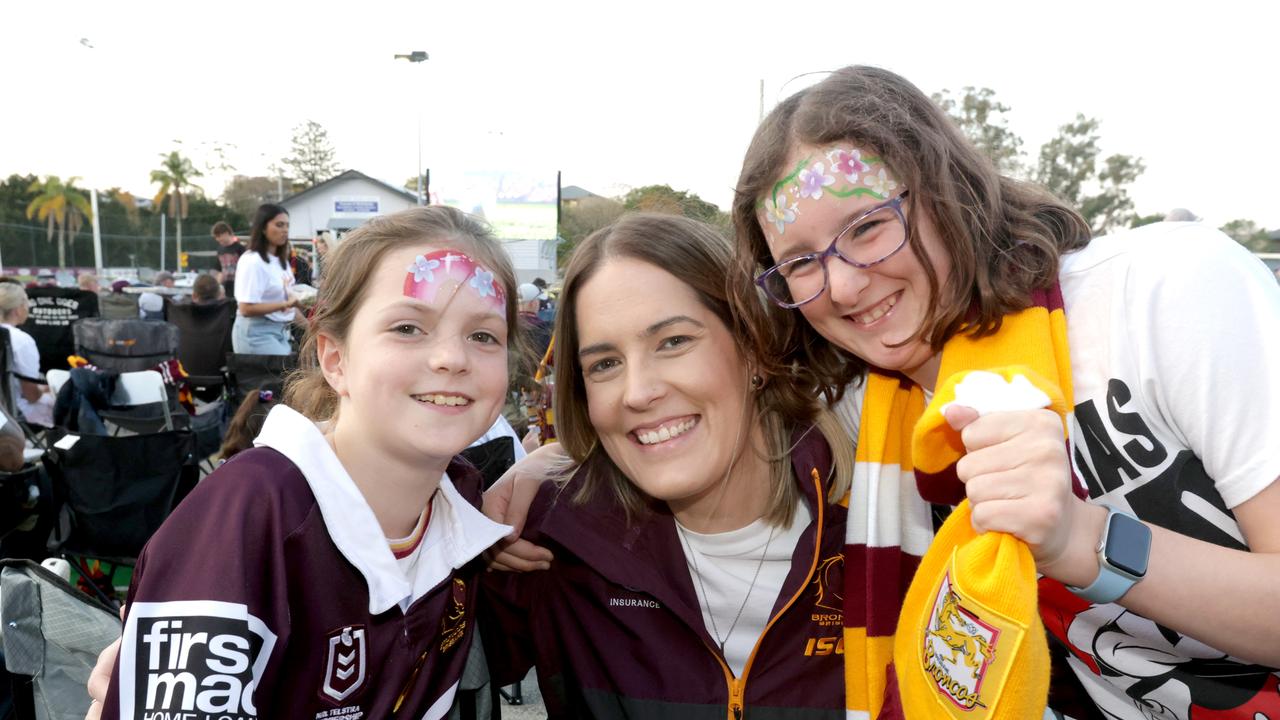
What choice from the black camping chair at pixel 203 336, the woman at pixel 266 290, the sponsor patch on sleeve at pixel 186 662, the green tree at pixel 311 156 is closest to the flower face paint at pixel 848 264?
the sponsor patch on sleeve at pixel 186 662

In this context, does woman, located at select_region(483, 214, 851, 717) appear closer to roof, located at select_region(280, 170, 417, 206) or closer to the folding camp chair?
the folding camp chair

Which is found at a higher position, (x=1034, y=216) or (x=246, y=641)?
(x=1034, y=216)

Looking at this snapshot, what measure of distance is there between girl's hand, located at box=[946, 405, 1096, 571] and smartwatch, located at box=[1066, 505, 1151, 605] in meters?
0.08

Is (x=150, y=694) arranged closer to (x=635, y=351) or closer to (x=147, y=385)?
(x=635, y=351)

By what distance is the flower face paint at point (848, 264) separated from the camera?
5.87ft

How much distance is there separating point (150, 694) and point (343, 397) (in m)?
0.83

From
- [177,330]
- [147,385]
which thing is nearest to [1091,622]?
[147,385]

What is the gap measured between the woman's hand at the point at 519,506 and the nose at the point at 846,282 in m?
1.05

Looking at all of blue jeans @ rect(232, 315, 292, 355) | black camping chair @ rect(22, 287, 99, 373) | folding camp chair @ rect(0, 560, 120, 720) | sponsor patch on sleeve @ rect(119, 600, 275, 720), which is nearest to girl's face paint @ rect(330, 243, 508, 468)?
sponsor patch on sleeve @ rect(119, 600, 275, 720)

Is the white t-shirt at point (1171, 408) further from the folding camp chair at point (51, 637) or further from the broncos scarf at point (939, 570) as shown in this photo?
the folding camp chair at point (51, 637)

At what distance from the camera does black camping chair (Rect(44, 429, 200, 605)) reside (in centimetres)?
442

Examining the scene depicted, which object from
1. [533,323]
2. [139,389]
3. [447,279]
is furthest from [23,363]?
[447,279]

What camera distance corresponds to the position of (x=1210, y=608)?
1.35 m

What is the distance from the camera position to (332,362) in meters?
2.20
